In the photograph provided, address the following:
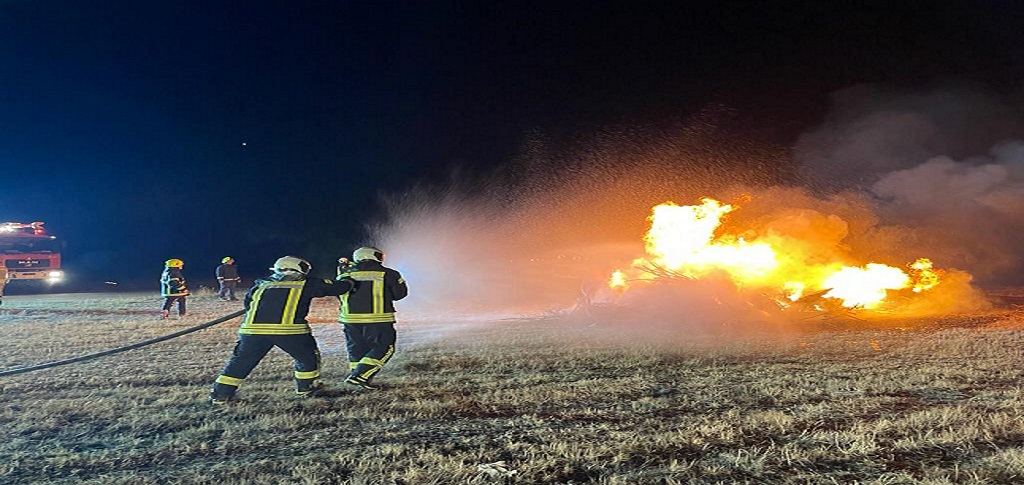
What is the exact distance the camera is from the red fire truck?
26578mm

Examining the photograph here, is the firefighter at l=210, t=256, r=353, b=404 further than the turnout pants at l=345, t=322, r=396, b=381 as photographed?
No

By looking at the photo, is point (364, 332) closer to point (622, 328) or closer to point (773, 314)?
point (622, 328)

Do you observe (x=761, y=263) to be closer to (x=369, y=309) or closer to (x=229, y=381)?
(x=369, y=309)

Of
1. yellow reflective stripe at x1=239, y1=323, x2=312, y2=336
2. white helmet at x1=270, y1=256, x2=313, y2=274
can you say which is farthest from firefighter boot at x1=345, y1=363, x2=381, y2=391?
white helmet at x1=270, y1=256, x2=313, y2=274

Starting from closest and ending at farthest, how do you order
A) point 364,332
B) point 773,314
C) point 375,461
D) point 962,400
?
point 375,461
point 962,400
point 364,332
point 773,314

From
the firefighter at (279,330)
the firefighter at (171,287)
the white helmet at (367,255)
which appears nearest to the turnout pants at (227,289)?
the firefighter at (171,287)

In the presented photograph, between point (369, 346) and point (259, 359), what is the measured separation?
1.39 metres

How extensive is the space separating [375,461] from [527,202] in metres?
24.6

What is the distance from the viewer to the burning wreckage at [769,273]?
1452 cm

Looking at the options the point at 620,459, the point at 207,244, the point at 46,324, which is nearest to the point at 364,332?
the point at 620,459

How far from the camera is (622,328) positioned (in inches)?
549

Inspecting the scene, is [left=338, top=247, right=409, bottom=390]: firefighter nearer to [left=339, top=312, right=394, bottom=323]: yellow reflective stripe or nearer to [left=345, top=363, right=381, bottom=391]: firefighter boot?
[left=339, top=312, right=394, bottom=323]: yellow reflective stripe

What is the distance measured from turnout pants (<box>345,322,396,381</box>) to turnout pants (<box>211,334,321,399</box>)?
1.87 feet

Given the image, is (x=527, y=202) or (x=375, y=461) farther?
(x=527, y=202)
